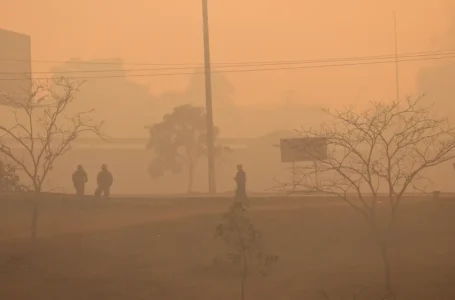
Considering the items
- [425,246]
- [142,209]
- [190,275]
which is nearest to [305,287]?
[190,275]

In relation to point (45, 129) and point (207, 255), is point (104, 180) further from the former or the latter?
point (207, 255)

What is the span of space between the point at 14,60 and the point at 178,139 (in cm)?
1391

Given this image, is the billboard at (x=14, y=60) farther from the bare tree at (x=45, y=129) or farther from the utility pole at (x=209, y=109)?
the utility pole at (x=209, y=109)

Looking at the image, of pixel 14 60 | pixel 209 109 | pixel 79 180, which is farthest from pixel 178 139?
pixel 79 180

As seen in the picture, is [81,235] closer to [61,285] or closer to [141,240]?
[141,240]

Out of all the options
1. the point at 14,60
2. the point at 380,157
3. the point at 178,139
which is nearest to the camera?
the point at 380,157

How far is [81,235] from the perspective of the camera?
22.9 metres

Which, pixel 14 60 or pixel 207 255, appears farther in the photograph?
pixel 14 60

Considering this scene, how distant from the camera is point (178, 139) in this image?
5350cm

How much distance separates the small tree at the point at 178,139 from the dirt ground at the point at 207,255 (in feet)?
88.0

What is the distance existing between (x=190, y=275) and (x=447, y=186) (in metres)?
44.6

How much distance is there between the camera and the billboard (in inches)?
1866

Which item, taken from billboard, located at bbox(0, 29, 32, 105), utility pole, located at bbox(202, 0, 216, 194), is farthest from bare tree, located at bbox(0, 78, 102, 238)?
billboard, located at bbox(0, 29, 32, 105)

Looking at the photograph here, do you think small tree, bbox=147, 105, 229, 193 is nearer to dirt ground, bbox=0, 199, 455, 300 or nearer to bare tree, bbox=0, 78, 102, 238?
bare tree, bbox=0, 78, 102, 238
